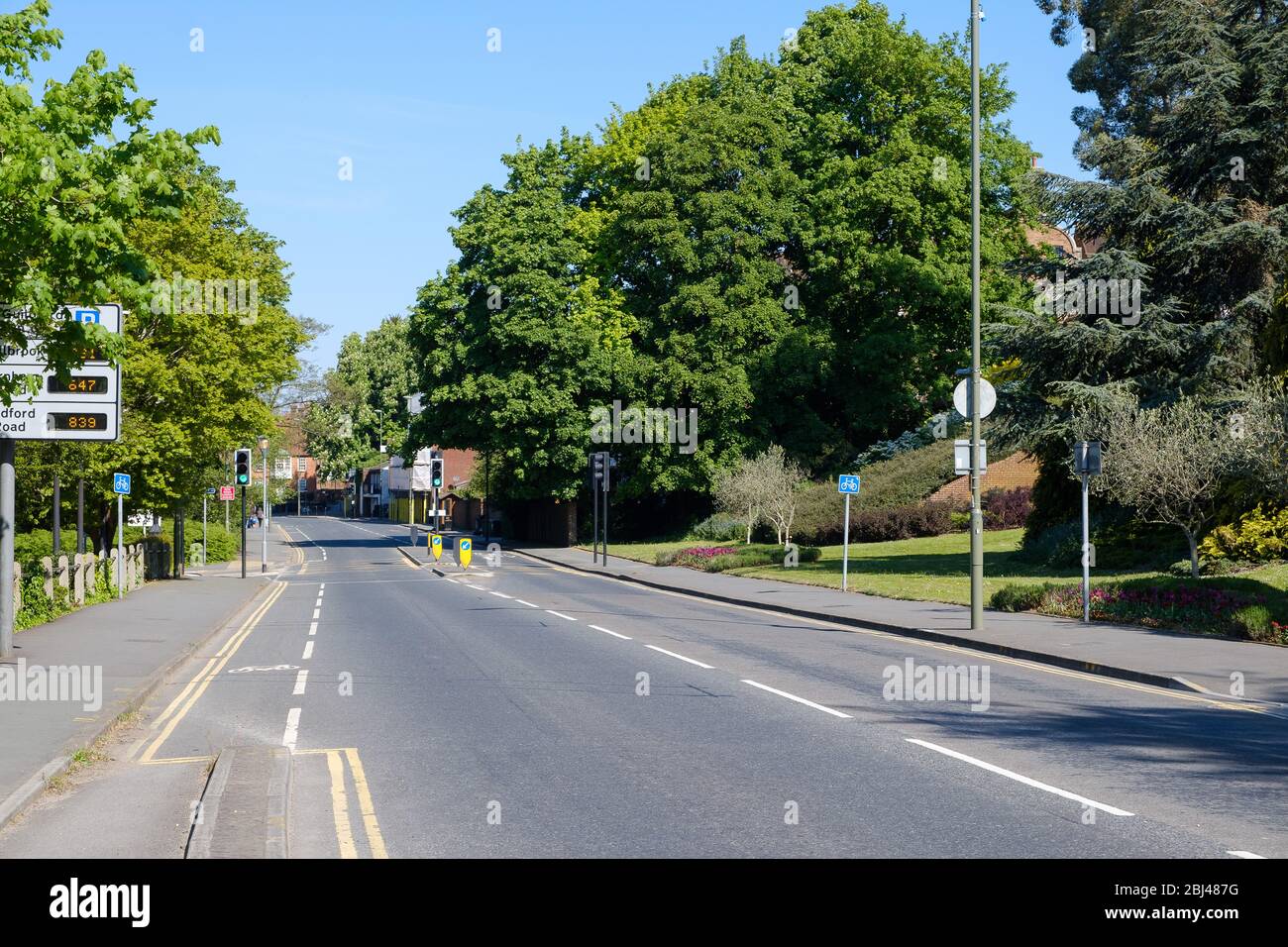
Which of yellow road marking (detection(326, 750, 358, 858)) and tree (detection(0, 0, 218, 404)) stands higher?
tree (detection(0, 0, 218, 404))

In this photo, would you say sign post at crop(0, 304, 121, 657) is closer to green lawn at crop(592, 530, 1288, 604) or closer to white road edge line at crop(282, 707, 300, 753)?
white road edge line at crop(282, 707, 300, 753)

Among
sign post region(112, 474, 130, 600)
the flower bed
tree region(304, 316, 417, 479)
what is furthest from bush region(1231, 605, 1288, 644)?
tree region(304, 316, 417, 479)

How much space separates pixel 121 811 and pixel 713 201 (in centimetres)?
5088

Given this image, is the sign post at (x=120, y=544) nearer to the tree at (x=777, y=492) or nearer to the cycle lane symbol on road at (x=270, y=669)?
the cycle lane symbol on road at (x=270, y=669)

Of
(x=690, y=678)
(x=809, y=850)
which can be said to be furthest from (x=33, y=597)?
(x=809, y=850)

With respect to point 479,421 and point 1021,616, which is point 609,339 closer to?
point 479,421

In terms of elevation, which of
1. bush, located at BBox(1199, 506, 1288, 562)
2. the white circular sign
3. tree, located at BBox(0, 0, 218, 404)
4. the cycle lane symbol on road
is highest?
tree, located at BBox(0, 0, 218, 404)

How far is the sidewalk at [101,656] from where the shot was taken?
9547 millimetres

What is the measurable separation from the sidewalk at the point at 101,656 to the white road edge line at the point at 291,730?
161 cm

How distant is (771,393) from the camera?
5662cm

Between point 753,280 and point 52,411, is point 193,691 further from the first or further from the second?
point 753,280

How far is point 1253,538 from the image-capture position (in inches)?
1105

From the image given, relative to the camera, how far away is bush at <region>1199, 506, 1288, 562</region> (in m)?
27.7

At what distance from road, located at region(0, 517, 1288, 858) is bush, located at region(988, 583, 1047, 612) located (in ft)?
19.6
